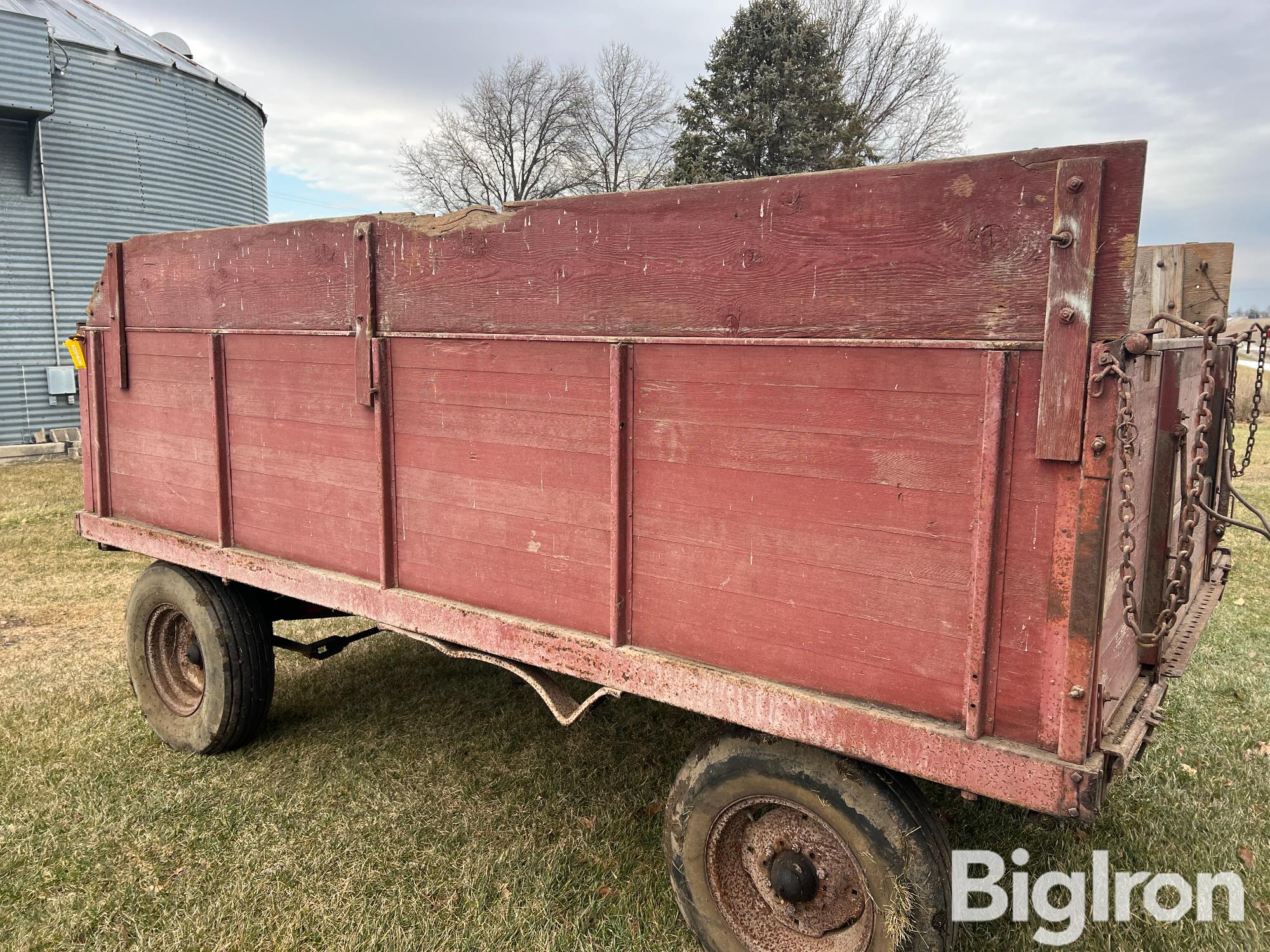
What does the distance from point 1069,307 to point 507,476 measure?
1.84m

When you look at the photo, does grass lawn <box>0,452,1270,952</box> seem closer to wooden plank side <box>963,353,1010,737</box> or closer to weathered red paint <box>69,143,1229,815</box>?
weathered red paint <box>69,143,1229,815</box>

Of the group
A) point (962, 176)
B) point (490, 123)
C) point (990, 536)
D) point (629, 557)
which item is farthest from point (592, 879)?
point (490, 123)

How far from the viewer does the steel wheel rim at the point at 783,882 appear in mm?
2572

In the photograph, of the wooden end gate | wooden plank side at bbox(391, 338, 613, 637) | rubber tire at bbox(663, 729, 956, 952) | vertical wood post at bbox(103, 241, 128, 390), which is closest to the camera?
the wooden end gate

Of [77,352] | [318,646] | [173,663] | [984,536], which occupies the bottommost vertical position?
[173,663]

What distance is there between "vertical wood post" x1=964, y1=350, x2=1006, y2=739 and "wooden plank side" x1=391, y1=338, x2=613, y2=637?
111 cm

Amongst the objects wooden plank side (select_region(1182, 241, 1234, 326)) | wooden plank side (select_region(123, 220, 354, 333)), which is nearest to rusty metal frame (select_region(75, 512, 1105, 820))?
wooden plank side (select_region(123, 220, 354, 333))

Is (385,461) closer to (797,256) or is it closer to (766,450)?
(766,450)

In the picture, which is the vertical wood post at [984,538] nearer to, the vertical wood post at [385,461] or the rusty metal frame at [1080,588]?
the rusty metal frame at [1080,588]

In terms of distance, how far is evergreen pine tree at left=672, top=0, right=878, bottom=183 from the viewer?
24.5m

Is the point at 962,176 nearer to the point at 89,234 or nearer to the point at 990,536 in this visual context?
the point at 990,536

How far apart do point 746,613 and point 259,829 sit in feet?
8.21

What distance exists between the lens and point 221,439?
403 cm

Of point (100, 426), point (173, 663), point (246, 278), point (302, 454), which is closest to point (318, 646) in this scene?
point (173, 663)
